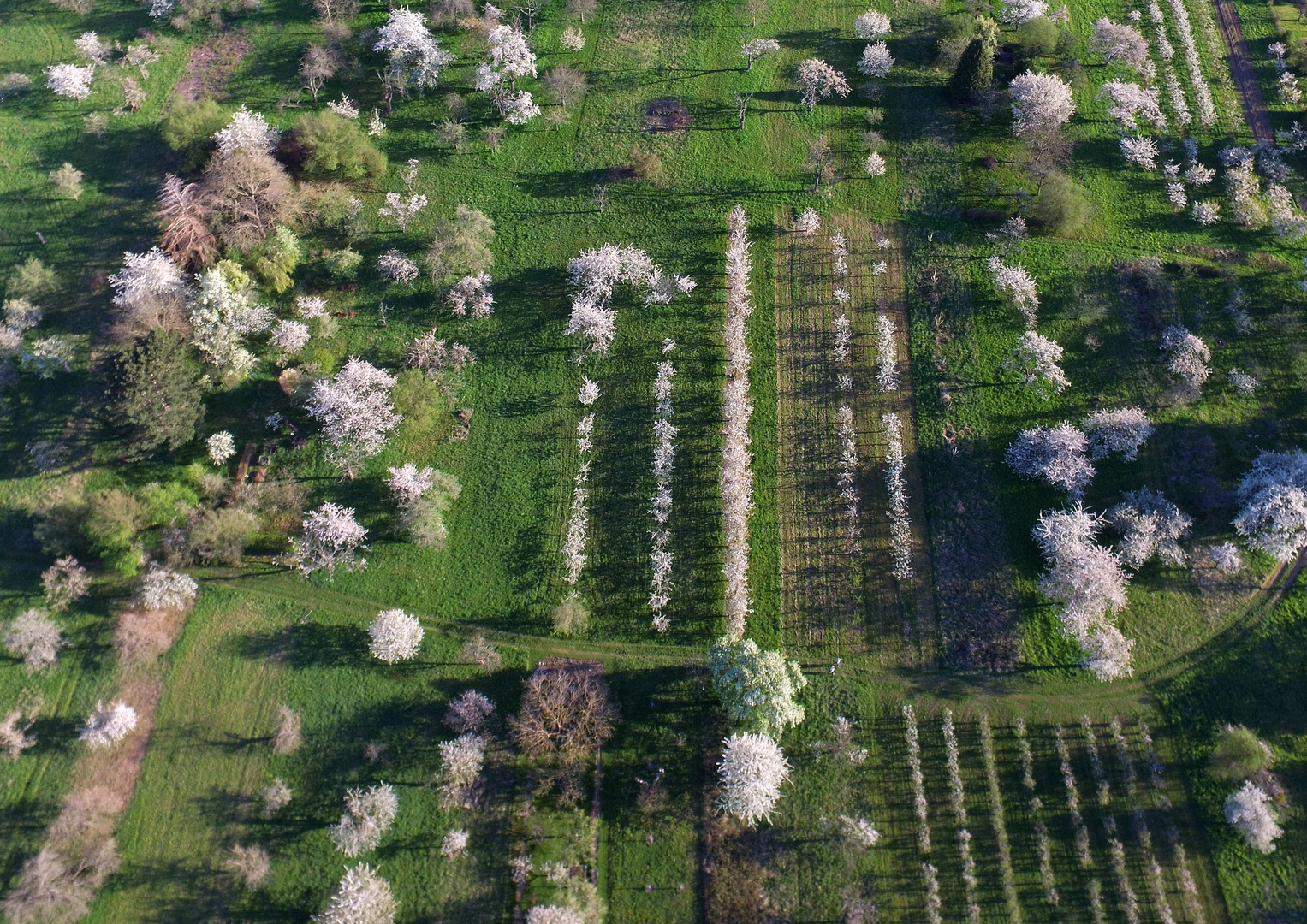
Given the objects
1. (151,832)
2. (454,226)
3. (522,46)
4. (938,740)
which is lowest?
(151,832)

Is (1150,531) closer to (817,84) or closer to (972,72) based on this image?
(972,72)

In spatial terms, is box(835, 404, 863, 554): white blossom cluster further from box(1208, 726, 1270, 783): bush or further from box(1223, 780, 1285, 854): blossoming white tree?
box(1223, 780, 1285, 854): blossoming white tree

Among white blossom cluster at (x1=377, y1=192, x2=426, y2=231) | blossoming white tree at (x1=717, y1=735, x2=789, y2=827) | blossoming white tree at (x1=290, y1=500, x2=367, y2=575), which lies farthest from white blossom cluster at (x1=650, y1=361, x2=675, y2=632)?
white blossom cluster at (x1=377, y1=192, x2=426, y2=231)

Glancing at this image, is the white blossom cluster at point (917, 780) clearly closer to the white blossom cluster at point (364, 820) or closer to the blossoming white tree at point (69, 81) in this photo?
the white blossom cluster at point (364, 820)

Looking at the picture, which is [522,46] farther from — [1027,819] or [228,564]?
[1027,819]

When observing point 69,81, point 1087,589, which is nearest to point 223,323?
point 69,81

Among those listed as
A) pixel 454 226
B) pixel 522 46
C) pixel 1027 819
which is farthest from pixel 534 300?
pixel 1027 819

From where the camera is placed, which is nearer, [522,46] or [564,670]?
[564,670]
